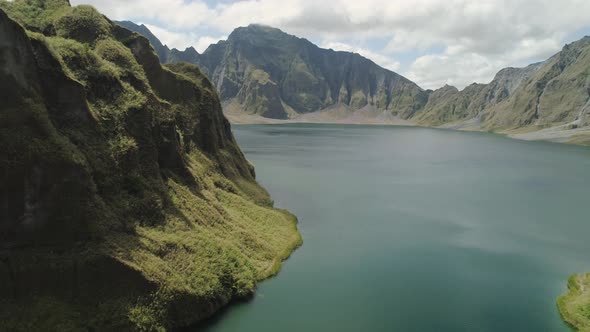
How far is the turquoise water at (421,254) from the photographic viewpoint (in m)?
42.8

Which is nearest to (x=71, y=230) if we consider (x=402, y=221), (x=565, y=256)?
(x=402, y=221)

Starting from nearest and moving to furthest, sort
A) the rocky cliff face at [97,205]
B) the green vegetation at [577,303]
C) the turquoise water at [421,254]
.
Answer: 1. the rocky cliff face at [97,205]
2. the green vegetation at [577,303]
3. the turquoise water at [421,254]

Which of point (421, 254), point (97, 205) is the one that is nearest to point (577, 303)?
point (421, 254)

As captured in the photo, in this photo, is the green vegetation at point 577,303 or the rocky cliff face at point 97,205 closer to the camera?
the rocky cliff face at point 97,205

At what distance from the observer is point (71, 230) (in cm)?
3644

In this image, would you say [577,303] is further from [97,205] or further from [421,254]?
[97,205]

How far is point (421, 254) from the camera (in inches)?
2408

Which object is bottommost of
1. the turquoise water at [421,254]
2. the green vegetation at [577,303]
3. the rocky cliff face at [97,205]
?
the turquoise water at [421,254]

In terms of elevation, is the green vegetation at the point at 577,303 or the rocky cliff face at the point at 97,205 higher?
the rocky cliff face at the point at 97,205

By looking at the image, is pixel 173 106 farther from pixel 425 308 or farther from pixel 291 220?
pixel 425 308

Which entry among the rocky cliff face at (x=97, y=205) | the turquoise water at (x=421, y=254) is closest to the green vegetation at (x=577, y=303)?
the turquoise water at (x=421, y=254)

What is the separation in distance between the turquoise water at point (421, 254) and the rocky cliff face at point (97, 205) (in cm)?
553

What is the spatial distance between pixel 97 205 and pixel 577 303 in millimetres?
50628

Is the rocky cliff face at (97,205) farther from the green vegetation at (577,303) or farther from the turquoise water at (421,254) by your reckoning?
the green vegetation at (577,303)
